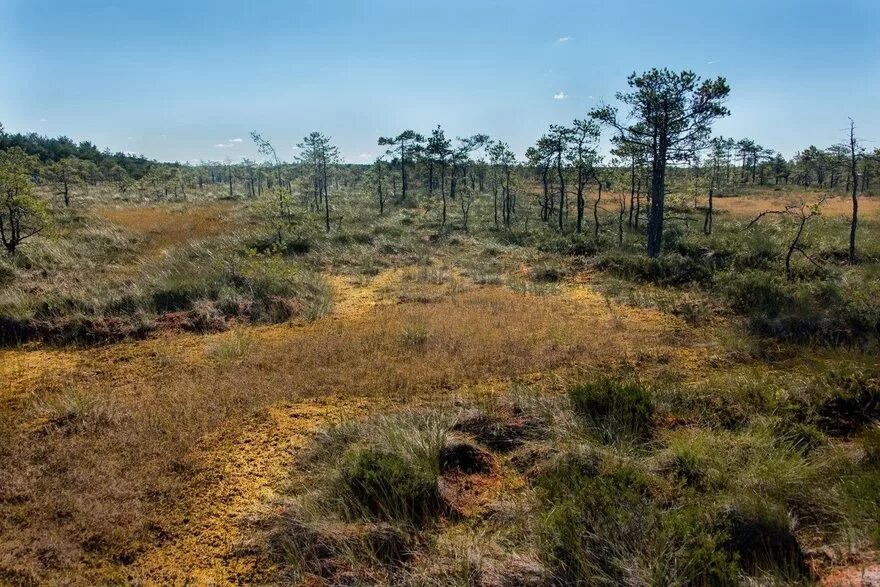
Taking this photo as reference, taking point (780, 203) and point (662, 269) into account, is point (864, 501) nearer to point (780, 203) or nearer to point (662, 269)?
point (662, 269)

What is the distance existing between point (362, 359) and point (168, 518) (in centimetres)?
372

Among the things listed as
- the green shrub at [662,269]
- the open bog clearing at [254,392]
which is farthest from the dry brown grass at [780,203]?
the open bog clearing at [254,392]

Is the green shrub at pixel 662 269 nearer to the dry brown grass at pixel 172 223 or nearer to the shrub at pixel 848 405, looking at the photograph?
the shrub at pixel 848 405

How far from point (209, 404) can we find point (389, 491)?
316cm

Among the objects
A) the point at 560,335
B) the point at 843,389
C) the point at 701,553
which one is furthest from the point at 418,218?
the point at 701,553

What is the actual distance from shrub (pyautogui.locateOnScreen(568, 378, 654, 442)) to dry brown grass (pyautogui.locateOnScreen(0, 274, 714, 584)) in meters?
1.32

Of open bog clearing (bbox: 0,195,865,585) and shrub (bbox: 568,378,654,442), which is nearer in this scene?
open bog clearing (bbox: 0,195,865,585)

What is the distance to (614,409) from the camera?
494 cm

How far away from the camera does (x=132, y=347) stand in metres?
8.26

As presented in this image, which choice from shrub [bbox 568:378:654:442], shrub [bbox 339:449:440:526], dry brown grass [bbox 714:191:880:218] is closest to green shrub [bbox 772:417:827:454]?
shrub [bbox 568:378:654:442]

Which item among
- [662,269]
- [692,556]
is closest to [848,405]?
[692,556]

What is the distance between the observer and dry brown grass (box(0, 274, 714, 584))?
3635mm

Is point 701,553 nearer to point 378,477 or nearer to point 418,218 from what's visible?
point 378,477

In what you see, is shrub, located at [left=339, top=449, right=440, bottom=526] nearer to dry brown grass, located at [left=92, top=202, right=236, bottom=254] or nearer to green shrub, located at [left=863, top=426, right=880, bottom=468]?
green shrub, located at [left=863, top=426, right=880, bottom=468]
